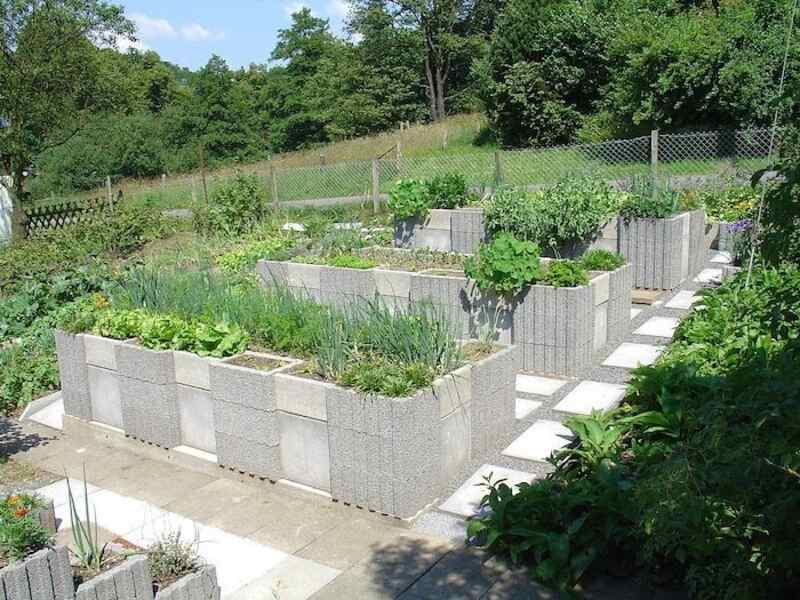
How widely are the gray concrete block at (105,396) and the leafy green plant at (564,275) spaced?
3413mm

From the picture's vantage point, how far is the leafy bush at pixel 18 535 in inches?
126

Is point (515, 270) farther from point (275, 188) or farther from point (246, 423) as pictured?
point (275, 188)

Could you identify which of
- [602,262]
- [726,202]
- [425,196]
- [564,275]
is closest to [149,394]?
[564,275]

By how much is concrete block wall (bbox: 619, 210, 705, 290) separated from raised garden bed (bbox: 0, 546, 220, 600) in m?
6.72

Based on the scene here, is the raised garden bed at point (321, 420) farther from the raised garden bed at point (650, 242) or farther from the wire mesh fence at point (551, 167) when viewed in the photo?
the wire mesh fence at point (551, 167)

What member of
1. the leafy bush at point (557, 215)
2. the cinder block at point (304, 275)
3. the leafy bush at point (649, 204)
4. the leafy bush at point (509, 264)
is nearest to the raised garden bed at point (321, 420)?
the leafy bush at point (509, 264)

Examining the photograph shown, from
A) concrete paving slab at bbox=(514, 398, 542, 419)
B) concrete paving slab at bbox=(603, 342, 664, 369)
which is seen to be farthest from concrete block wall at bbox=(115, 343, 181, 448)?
concrete paving slab at bbox=(603, 342, 664, 369)

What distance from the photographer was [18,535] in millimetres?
3230

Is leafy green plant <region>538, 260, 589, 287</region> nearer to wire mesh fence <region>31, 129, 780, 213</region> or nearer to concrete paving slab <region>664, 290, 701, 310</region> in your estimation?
concrete paving slab <region>664, 290, 701, 310</region>

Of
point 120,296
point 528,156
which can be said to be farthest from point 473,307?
point 528,156

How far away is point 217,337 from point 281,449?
97 centimetres

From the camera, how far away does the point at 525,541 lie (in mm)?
3592

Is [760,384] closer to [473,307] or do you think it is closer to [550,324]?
[550,324]

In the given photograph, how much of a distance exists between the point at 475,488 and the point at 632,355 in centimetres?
268
